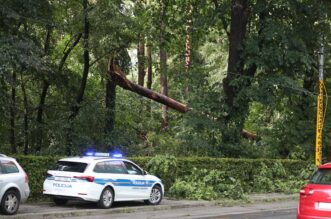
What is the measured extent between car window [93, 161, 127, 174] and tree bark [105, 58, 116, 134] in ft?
36.6

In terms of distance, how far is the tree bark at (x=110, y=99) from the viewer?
2947 cm

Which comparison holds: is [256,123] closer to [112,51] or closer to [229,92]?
[229,92]

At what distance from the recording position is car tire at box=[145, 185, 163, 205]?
18.9 m

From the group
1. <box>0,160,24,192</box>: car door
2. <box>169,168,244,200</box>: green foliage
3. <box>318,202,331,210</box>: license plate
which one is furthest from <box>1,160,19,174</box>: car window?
<box>169,168,244,200</box>: green foliage

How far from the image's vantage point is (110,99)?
1193 inches

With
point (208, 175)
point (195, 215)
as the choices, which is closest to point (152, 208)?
point (195, 215)

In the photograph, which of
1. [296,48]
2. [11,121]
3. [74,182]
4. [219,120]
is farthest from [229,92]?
[74,182]

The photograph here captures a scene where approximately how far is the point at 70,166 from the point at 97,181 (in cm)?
100

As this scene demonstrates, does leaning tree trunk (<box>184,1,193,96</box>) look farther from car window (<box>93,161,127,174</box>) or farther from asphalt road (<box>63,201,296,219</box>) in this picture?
car window (<box>93,161,127,174</box>)

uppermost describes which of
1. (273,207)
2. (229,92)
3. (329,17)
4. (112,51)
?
(329,17)

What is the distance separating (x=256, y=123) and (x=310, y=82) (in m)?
6.61

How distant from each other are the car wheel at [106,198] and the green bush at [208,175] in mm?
2523

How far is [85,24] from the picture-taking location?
27.0m

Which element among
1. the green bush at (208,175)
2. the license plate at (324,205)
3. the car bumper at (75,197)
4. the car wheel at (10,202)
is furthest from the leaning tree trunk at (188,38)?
the license plate at (324,205)
